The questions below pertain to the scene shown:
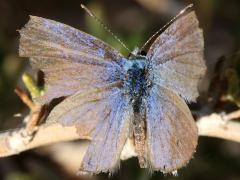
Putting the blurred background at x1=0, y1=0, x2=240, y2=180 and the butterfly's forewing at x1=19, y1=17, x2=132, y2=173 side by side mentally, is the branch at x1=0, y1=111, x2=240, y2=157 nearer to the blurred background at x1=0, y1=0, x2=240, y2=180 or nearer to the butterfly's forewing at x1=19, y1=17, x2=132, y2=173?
the butterfly's forewing at x1=19, y1=17, x2=132, y2=173

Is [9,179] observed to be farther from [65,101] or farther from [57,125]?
[65,101]

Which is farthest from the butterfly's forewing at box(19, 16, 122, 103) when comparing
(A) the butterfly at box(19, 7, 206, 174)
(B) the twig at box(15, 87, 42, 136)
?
(B) the twig at box(15, 87, 42, 136)

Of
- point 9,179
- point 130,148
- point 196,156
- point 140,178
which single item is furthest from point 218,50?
point 130,148

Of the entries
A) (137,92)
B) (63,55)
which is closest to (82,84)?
(63,55)

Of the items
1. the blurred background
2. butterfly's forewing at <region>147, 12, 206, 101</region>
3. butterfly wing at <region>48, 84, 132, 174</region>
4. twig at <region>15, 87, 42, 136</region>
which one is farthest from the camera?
the blurred background

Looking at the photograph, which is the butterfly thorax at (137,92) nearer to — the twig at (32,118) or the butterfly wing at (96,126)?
the butterfly wing at (96,126)
